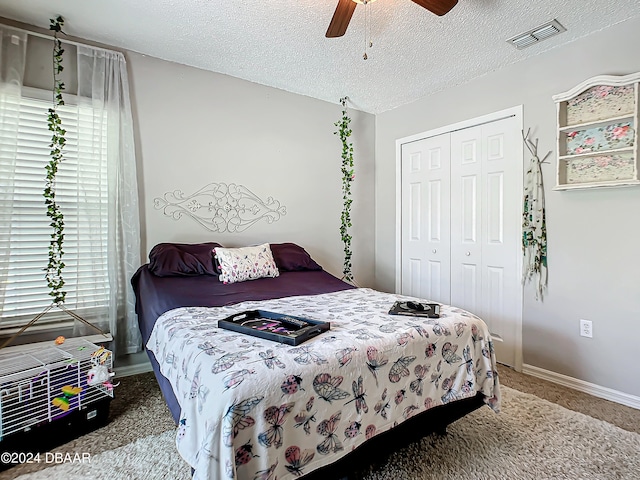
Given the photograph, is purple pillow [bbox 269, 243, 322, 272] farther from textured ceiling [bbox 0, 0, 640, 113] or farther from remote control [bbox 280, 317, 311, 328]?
textured ceiling [bbox 0, 0, 640, 113]

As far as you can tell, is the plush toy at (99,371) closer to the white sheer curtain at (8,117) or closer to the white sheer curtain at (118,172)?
the white sheer curtain at (118,172)

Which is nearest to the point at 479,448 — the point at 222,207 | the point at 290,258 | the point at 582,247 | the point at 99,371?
the point at 582,247

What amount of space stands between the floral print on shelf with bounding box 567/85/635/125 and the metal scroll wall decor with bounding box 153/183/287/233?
8.31 ft

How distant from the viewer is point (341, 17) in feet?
6.48

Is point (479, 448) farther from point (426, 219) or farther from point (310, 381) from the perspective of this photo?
point (426, 219)

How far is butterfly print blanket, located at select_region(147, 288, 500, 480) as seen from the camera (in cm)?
109

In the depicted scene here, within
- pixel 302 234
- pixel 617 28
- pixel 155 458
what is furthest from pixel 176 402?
pixel 617 28

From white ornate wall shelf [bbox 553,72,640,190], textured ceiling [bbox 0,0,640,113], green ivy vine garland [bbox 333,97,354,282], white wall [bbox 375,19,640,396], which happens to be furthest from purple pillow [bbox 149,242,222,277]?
white ornate wall shelf [bbox 553,72,640,190]

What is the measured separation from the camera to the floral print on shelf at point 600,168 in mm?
2301

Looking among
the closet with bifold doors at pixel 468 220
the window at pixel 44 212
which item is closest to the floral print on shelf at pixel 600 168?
the closet with bifold doors at pixel 468 220

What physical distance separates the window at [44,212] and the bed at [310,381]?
68 centimetres

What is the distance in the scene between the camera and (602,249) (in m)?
2.44

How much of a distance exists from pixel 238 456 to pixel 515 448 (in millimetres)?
1491

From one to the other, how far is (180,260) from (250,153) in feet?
4.25
